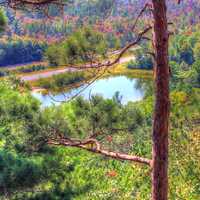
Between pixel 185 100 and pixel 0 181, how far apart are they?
47.7 feet

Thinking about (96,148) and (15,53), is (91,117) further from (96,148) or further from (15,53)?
(15,53)

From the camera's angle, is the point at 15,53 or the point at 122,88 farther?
the point at 15,53

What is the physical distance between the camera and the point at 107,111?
24.2 feet

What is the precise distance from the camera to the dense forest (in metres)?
2.75

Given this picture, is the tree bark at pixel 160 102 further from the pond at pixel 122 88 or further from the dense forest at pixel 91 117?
the pond at pixel 122 88

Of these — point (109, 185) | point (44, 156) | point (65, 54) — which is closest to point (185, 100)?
point (109, 185)

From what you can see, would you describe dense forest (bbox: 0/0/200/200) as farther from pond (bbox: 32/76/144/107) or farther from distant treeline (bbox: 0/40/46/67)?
distant treeline (bbox: 0/40/46/67)

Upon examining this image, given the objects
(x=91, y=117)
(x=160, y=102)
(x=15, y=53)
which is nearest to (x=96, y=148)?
(x=160, y=102)

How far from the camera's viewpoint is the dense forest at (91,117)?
2.75m

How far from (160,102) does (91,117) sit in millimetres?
3935

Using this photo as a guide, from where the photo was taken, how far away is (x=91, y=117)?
6586 mm

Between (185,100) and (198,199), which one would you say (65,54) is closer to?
(198,199)

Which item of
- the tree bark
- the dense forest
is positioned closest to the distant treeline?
the dense forest

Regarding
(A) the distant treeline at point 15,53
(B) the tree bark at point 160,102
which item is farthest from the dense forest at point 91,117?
(A) the distant treeline at point 15,53
